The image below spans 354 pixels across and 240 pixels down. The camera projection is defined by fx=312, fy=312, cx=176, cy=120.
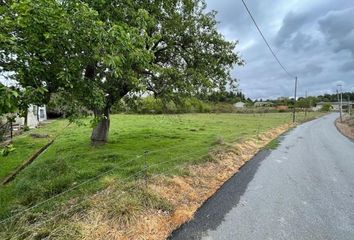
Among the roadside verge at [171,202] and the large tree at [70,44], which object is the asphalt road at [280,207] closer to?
the roadside verge at [171,202]

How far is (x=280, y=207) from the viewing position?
748 centimetres

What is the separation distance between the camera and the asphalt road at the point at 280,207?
19.7 ft

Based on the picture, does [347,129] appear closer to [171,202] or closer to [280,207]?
[280,207]

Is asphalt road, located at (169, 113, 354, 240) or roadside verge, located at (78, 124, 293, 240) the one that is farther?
asphalt road, located at (169, 113, 354, 240)

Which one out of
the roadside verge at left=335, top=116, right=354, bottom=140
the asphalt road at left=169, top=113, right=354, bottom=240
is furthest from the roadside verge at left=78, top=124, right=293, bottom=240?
the roadside verge at left=335, top=116, right=354, bottom=140

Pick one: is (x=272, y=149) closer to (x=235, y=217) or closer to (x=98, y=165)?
(x=98, y=165)

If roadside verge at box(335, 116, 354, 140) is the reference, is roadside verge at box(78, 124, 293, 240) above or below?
above

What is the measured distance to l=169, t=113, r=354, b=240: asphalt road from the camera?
6.01 meters

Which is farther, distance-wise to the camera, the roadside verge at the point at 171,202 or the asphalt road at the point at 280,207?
the asphalt road at the point at 280,207

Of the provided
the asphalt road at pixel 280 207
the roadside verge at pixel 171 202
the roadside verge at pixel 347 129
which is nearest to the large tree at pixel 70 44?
the roadside verge at pixel 171 202

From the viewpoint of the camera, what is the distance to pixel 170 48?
A: 1586 cm

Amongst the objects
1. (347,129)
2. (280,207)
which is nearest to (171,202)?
(280,207)

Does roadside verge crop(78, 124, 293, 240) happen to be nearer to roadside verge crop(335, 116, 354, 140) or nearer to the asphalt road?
the asphalt road

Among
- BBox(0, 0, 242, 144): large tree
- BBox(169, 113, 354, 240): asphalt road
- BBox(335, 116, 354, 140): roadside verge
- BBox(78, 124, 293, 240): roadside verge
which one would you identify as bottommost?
BBox(335, 116, 354, 140): roadside verge
